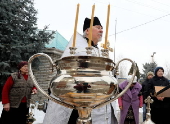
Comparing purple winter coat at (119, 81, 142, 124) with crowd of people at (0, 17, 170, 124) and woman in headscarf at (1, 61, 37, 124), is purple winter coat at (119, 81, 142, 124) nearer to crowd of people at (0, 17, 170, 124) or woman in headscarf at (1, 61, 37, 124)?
crowd of people at (0, 17, 170, 124)

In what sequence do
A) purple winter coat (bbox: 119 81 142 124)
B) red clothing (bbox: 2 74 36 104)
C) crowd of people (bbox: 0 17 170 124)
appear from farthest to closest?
purple winter coat (bbox: 119 81 142 124)
red clothing (bbox: 2 74 36 104)
crowd of people (bbox: 0 17 170 124)

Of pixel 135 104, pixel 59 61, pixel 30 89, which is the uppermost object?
pixel 59 61

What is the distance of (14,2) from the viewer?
902 centimetres

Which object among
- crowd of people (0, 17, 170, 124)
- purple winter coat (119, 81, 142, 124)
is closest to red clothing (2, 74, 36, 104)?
crowd of people (0, 17, 170, 124)

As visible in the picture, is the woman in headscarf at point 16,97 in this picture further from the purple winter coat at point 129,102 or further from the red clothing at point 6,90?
the purple winter coat at point 129,102

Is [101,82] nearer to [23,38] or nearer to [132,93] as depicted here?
[132,93]

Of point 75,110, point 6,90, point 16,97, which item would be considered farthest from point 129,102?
point 75,110

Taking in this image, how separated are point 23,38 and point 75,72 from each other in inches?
380

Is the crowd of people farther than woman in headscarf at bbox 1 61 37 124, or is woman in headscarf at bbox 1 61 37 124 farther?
woman in headscarf at bbox 1 61 37 124

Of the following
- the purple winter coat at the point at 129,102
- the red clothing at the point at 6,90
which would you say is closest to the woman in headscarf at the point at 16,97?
the red clothing at the point at 6,90

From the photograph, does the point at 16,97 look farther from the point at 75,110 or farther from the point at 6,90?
the point at 75,110

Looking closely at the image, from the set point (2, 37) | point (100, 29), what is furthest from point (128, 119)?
point (2, 37)

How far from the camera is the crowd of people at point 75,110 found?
1.40 metres

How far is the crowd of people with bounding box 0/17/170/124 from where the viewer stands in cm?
140
